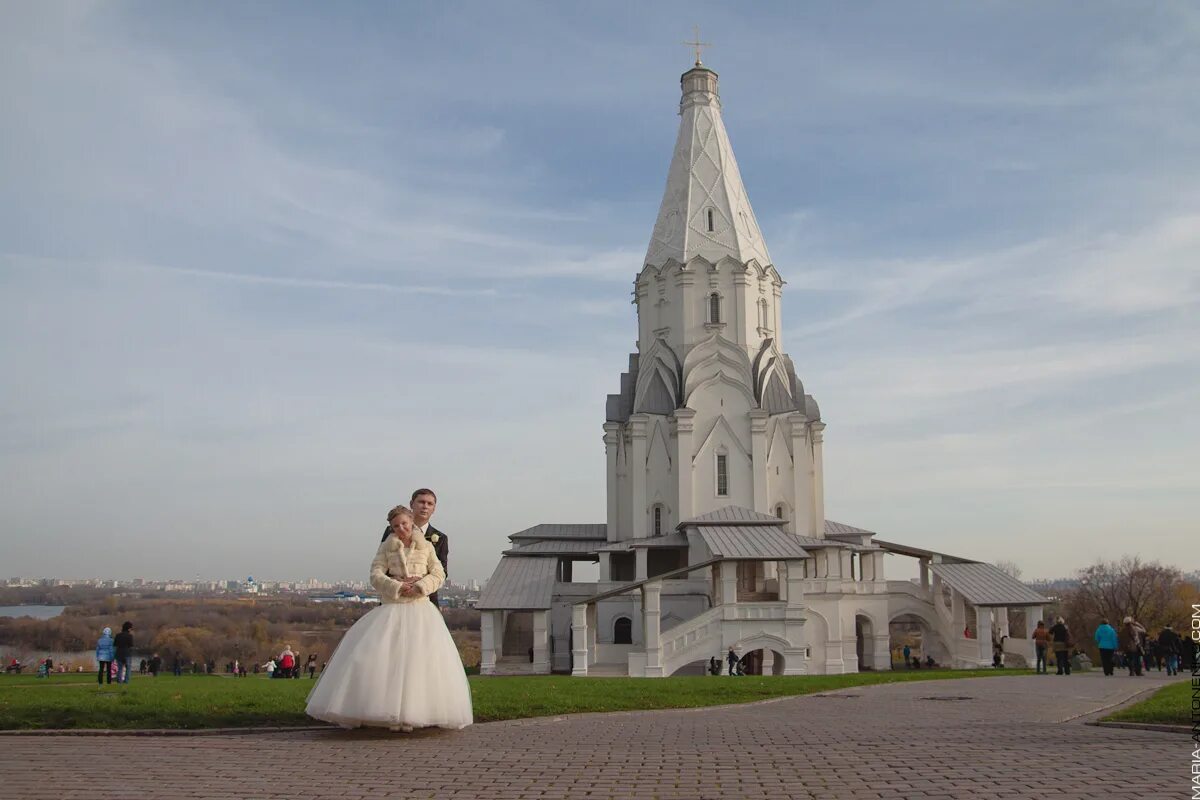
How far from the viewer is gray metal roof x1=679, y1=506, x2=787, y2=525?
3941 cm

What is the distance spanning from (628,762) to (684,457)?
119 feet

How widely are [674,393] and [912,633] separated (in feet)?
206

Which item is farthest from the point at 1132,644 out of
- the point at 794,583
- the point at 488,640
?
the point at 488,640

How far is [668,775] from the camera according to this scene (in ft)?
24.3

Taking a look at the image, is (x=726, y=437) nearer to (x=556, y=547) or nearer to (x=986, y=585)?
(x=556, y=547)

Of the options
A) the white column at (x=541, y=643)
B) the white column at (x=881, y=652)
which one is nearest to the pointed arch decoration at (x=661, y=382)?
the white column at (x=541, y=643)

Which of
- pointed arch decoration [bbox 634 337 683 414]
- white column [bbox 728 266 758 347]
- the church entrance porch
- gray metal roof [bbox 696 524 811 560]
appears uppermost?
white column [bbox 728 266 758 347]

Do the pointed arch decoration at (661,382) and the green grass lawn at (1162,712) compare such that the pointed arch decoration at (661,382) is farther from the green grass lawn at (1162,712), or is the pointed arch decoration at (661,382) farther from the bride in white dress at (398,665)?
the bride in white dress at (398,665)

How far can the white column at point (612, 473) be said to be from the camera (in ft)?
151

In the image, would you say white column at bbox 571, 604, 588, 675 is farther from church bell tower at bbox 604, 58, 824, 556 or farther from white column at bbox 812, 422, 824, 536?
white column at bbox 812, 422, 824, 536

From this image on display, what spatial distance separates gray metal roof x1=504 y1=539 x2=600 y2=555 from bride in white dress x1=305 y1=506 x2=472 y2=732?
1375 inches

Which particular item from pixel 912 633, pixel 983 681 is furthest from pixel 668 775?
pixel 912 633

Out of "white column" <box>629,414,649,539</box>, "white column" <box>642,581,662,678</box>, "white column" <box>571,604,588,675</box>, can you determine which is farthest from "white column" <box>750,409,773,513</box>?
"white column" <box>571,604,588,675</box>

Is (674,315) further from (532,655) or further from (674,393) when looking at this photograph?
(532,655)
